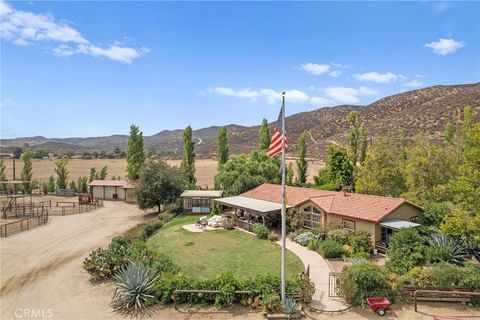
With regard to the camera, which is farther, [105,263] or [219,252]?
[219,252]

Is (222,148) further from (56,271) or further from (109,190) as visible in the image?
(56,271)

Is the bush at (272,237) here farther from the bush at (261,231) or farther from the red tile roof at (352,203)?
the red tile roof at (352,203)

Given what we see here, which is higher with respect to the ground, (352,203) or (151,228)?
(352,203)

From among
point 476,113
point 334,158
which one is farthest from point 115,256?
point 476,113

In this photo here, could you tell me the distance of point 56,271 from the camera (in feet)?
68.2

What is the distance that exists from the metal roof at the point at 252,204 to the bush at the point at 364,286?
1360cm

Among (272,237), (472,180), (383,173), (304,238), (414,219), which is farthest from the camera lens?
(383,173)

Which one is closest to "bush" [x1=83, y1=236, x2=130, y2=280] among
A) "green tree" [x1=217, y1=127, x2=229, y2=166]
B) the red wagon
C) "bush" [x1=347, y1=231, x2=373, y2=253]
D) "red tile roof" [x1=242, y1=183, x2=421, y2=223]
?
the red wagon

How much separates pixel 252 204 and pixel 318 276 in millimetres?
13708

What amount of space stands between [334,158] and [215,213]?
752 inches

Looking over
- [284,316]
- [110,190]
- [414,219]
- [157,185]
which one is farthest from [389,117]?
[284,316]

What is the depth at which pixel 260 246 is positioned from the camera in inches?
974

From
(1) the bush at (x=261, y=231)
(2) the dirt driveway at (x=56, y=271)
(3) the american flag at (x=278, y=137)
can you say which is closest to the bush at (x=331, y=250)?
(1) the bush at (x=261, y=231)

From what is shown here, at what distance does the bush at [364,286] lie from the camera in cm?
1496
